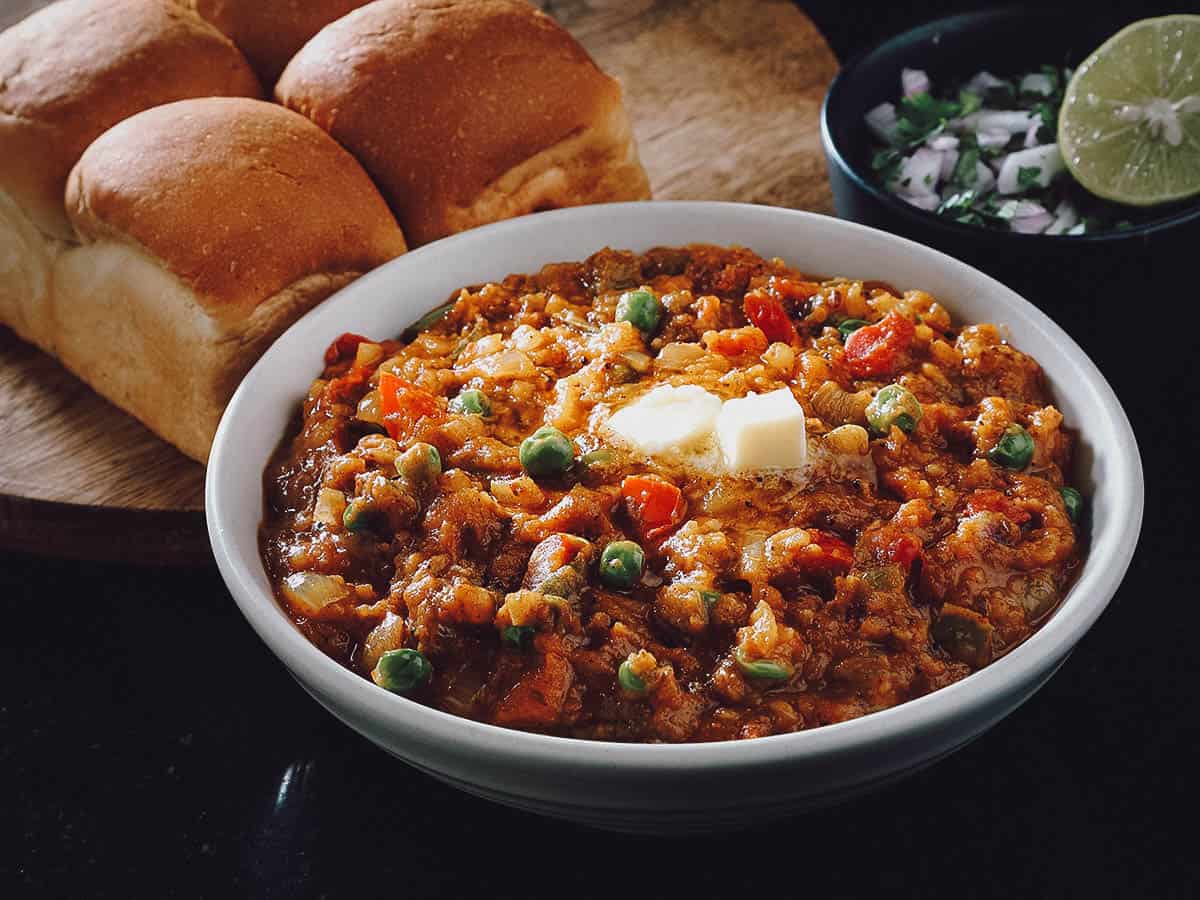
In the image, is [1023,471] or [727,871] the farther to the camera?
[1023,471]

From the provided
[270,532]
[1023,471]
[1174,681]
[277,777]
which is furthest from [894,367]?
[277,777]

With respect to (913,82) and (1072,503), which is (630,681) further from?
(913,82)

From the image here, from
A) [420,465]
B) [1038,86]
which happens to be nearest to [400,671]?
[420,465]

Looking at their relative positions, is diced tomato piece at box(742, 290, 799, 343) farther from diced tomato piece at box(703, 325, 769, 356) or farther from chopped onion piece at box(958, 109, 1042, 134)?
chopped onion piece at box(958, 109, 1042, 134)

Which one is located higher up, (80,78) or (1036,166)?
(80,78)

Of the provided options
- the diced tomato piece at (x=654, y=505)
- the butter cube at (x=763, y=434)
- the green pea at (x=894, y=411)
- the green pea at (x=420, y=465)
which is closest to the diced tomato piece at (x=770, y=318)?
the green pea at (x=894, y=411)

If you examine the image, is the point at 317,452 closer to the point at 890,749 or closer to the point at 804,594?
the point at 804,594
